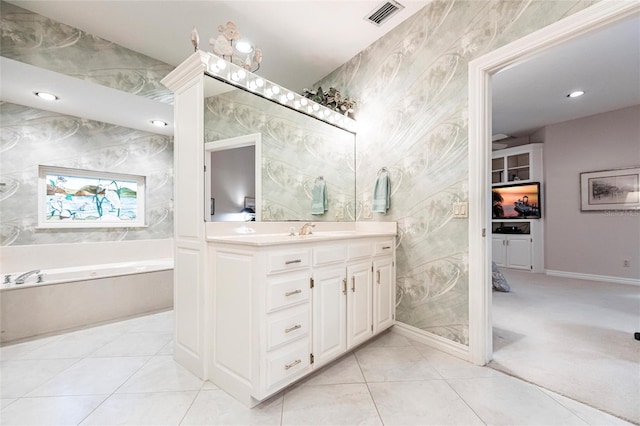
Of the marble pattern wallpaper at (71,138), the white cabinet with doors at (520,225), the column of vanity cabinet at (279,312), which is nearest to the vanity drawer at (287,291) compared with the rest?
the column of vanity cabinet at (279,312)

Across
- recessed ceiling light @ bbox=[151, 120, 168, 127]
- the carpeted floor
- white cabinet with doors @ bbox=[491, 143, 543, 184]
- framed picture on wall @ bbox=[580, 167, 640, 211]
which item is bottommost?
the carpeted floor

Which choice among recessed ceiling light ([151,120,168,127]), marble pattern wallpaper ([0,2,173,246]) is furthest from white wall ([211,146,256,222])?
recessed ceiling light ([151,120,168,127])

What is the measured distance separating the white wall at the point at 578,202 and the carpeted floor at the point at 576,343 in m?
0.76

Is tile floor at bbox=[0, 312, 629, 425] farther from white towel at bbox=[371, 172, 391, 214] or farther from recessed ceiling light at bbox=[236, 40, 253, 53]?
recessed ceiling light at bbox=[236, 40, 253, 53]

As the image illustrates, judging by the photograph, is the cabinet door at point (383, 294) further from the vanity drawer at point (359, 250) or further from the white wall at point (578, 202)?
the white wall at point (578, 202)

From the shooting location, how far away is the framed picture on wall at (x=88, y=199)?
3246mm

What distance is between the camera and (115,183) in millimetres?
3762

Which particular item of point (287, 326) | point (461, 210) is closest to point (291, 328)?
point (287, 326)

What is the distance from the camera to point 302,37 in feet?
8.54

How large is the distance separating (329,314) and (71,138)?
385 cm

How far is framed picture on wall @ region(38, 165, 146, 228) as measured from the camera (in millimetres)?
3246

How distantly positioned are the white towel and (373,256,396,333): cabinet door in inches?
18.8

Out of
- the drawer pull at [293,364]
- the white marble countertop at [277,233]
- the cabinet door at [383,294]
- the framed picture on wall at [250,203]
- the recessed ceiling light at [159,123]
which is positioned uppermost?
the recessed ceiling light at [159,123]

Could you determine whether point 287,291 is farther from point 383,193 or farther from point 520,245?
point 520,245
